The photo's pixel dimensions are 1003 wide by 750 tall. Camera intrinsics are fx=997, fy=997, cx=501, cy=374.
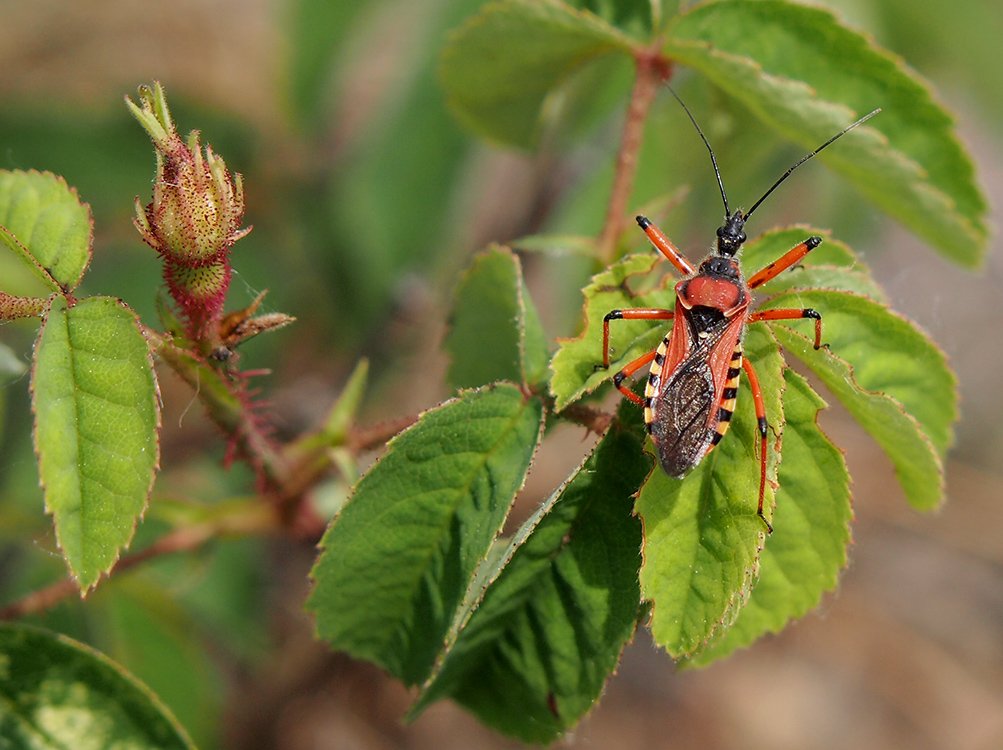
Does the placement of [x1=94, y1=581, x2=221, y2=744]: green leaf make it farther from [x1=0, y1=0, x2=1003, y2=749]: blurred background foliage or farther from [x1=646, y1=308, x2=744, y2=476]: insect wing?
[x1=646, y1=308, x2=744, y2=476]: insect wing

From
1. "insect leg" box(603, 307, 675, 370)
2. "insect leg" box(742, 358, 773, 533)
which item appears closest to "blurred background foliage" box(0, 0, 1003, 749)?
"insect leg" box(603, 307, 675, 370)

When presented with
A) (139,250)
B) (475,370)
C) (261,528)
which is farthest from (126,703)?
(139,250)

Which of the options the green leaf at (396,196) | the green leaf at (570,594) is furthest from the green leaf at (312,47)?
the green leaf at (570,594)

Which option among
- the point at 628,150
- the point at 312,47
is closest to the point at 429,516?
the point at 628,150

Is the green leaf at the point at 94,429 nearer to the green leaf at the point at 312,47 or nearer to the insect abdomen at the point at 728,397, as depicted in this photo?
the insect abdomen at the point at 728,397

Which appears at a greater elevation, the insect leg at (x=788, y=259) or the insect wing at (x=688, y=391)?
the insect leg at (x=788, y=259)

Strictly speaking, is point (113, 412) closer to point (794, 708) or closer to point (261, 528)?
point (261, 528)
